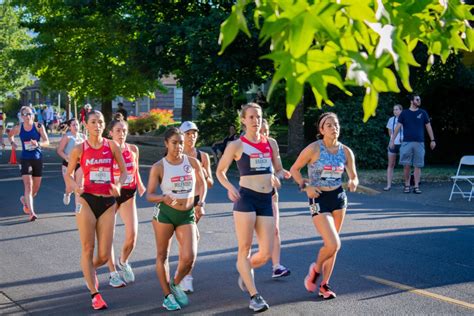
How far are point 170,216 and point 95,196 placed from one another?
85 centimetres

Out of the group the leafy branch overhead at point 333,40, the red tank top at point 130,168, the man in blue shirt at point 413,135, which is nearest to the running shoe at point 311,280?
the red tank top at point 130,168

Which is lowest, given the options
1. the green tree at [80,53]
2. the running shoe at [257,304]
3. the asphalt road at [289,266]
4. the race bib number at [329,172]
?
the asphalt road at [289,266]

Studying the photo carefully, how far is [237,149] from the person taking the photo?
292 inches

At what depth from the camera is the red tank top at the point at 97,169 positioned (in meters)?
7.53

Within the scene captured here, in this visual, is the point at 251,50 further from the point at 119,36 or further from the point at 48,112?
the point at 48,112

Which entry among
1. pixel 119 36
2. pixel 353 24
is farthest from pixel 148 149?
pixel 353 24

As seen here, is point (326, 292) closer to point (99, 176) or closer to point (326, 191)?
point (326, 191)

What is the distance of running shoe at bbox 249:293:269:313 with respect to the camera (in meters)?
7.08

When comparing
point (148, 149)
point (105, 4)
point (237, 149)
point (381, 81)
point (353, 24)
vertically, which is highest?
point (105, 4)

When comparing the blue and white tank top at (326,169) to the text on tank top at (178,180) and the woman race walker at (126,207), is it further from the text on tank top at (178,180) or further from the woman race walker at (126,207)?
the woman race walker at (126,207)

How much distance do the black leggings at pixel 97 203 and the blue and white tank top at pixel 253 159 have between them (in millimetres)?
1351

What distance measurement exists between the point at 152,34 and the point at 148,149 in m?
11.1

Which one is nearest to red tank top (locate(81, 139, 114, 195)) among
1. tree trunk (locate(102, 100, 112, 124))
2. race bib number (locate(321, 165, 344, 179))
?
race bib number (locate(321, 165, 344, 179))

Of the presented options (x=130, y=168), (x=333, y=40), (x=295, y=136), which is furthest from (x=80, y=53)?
(x=333, y=40)
